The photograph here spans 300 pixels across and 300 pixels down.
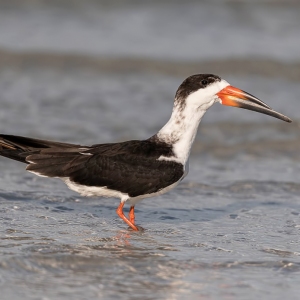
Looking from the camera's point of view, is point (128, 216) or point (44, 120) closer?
point (128, 216)

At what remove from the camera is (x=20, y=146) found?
6969 millimetres

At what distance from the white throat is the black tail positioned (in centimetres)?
96

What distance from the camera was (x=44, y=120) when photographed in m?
11.0

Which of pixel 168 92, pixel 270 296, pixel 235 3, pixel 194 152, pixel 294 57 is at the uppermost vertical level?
pixel 235 3

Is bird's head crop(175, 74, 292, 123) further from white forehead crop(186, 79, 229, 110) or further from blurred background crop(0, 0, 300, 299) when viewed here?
blurred background crop(0, 0, 300, 299)

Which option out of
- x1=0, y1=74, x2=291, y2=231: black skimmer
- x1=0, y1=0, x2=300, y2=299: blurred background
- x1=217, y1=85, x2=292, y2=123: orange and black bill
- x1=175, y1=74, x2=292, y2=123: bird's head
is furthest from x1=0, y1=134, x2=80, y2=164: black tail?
x1=217, y1=85, x2=292, y2=123: orange and black bill

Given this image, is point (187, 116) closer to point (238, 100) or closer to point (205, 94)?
point (205, 94)

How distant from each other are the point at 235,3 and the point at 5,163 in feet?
31.8

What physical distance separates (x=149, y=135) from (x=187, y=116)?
3.58 meters

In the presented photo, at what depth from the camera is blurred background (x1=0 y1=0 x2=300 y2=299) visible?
18.4ft

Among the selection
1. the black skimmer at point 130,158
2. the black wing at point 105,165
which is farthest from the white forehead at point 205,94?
the black wing at point 105,165

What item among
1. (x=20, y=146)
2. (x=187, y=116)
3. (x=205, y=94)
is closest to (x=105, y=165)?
(x=20, y=146)

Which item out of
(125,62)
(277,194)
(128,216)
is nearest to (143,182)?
(128,216)

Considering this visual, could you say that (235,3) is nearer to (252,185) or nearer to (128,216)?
(252,185)
